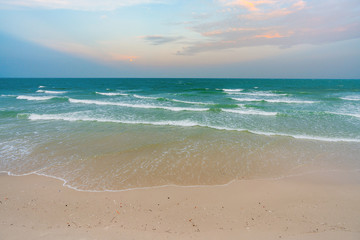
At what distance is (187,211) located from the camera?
4.51 metres

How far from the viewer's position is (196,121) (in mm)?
13930

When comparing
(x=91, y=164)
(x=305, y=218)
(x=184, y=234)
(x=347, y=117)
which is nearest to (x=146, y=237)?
(x=184, y=234)

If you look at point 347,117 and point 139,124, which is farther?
point 347,117

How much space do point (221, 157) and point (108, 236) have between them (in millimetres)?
5214

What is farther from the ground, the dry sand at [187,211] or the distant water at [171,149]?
the distant water at [171,149]

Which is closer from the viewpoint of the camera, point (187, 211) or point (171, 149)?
point (187, 211)

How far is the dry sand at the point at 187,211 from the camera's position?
3.88 metres

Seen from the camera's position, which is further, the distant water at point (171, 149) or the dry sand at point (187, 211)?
the distant water at point (171, 149)

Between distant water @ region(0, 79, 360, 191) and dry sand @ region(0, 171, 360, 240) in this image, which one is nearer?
dry sand @ region(0, 171, 360, 240)

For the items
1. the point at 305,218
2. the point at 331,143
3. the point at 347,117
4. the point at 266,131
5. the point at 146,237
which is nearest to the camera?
the point at 146,237

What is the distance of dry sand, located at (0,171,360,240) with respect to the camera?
3879 millimetres

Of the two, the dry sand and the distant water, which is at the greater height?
the distant water

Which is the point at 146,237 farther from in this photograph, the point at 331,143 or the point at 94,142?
the point at 331,143

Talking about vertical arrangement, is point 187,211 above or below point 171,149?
below
